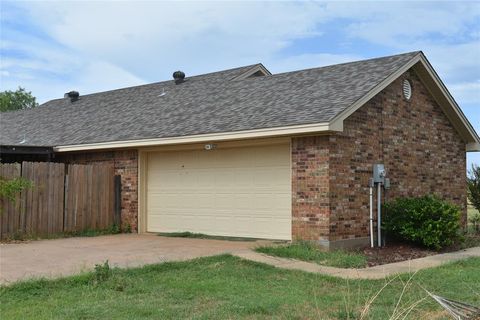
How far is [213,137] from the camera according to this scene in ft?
43.1

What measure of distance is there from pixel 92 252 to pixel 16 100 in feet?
147

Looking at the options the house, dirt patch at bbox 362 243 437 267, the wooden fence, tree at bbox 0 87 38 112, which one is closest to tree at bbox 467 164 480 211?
the house

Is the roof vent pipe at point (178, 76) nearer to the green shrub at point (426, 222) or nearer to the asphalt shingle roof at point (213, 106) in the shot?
the asphalt shingle roof at point (213, 106)

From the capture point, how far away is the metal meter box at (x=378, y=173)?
1295 cm

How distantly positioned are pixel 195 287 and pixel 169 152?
8.08 meters

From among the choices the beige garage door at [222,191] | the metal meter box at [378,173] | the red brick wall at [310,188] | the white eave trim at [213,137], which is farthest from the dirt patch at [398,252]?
the white eave trim at [213,137]

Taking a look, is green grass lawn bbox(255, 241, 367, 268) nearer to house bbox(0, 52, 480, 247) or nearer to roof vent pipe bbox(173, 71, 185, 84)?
house bbox(0, 52, 480, 247)

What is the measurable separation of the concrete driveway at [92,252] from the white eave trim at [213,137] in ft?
7.82

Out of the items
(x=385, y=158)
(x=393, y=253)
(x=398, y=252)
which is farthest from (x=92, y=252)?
(x=385, y=158)

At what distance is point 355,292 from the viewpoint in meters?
7.65

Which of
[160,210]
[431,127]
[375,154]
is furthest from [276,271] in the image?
[431,127]

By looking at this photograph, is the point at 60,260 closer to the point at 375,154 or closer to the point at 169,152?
the point at 169,152

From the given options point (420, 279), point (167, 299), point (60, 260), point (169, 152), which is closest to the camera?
point (167, 299)

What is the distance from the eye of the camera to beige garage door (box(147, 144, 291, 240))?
13062 mm
